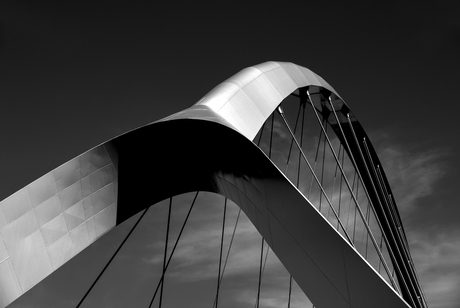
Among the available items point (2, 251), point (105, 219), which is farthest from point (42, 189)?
point (105, 219)

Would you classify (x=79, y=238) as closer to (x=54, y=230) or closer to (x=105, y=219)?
(x=54, y=230)

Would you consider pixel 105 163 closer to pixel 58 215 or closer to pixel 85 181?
pixel 85 181

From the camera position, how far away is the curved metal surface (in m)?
6.18

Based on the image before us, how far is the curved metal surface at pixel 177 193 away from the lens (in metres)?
6.18

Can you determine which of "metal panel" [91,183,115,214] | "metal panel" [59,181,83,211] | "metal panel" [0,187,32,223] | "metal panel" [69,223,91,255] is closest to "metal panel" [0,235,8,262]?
"metal panel" [0,187,32,223]

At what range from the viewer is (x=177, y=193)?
11.3 metres

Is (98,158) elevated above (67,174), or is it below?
above

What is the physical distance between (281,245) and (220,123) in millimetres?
2645

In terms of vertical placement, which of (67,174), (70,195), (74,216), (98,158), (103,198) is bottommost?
(74,216)

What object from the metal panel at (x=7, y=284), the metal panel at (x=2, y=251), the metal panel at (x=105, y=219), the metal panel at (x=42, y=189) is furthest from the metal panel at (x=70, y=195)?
the metal panel at (x=7, y=284)

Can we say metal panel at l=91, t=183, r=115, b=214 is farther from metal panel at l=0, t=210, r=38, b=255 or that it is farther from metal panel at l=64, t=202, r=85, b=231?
metal panel at l=0, t=210, r=38, b=255

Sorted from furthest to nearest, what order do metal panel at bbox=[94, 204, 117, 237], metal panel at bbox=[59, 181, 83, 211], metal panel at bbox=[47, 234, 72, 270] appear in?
metal panel at bbox=[94, 204, 117, 237] → metal panel at bbox=[59, 181, 83, 211] → metal panel at bbox=[47, 234, 72, 270]

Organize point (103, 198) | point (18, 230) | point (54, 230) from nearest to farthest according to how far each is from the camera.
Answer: point (18, 230) < point (54, 230) < point (103, 198)

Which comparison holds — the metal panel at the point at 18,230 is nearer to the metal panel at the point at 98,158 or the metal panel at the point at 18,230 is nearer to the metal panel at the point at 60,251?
the metal panel at the point at 60,251
